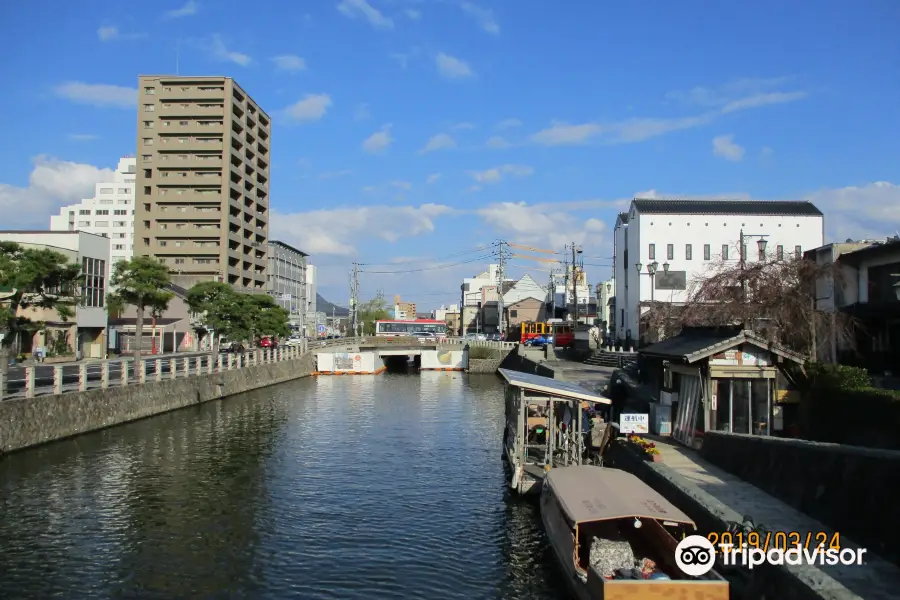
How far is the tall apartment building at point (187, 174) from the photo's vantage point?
91.4 m

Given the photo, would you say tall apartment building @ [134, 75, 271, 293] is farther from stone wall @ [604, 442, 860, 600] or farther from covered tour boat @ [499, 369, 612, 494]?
stone wall @ [604, 442, 860, 600]

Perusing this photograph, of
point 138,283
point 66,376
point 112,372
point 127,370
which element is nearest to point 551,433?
point 66,376

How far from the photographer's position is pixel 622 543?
13266 mm

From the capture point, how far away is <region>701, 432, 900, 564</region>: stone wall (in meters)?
11.9

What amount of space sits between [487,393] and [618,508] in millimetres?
45583

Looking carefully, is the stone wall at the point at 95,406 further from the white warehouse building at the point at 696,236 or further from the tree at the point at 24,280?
the white warehouse building at the point at 696,236

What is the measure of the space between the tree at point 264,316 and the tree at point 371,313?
9595 cm

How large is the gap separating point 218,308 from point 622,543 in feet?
170

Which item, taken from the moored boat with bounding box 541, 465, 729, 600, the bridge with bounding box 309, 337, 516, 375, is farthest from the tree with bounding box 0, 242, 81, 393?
the bridge with bounding box 309, 337, 516, 375

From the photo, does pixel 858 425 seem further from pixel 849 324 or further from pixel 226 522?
pixel 226 522

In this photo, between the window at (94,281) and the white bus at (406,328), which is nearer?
the window at (94,281)

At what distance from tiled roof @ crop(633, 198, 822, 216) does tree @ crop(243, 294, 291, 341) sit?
121 ft

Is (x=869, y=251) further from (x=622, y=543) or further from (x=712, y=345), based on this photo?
(x=622, y=543)

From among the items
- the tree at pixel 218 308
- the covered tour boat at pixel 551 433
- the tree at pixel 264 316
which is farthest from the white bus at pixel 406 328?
the covered tour boat at pixel 551 433
